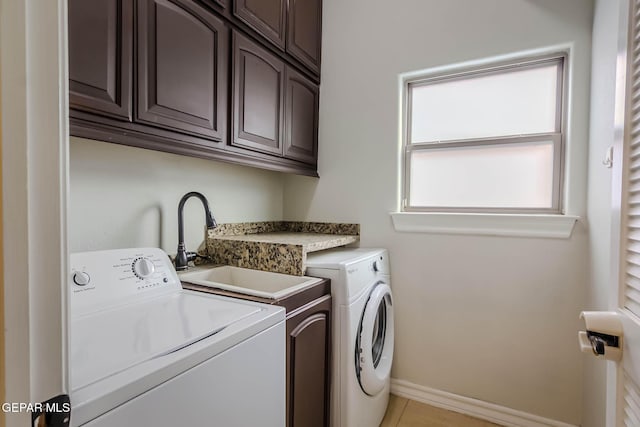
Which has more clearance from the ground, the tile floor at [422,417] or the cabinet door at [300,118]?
the cabinet door at [300,118]

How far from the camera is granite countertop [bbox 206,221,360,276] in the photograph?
1.45 metres

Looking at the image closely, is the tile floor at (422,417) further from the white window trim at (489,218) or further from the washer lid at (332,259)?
the white window trim at (489,218)

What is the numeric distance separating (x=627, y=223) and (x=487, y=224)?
1124 millimetres

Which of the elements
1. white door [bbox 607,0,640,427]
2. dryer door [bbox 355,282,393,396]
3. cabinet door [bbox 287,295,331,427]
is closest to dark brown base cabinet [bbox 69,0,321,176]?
cabinet door [bbox 287,295,331,427]

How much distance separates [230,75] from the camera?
1.45 meters

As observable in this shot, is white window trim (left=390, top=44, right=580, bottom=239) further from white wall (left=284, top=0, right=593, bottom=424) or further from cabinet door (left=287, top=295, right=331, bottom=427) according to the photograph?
cabinet door (left=287, top=295, right=331, bottom=427)

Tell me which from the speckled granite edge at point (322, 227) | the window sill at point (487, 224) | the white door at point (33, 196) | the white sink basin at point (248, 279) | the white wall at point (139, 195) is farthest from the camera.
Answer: the speckled granite edge at point (322, 227)

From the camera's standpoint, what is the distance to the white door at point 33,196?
339 mm

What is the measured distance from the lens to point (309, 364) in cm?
123

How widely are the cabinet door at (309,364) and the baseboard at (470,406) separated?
0.80 meters


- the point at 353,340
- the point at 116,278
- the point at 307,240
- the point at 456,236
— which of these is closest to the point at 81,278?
the point at 116,278

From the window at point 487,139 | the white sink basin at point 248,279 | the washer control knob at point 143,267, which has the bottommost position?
the white sink basin at point 248,279

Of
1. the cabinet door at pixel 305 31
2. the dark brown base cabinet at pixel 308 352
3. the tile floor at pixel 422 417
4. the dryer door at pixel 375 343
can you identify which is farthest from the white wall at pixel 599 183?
the cabinet door at pixel 305 31

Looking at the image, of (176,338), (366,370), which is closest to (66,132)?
(176,338)
